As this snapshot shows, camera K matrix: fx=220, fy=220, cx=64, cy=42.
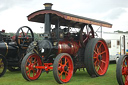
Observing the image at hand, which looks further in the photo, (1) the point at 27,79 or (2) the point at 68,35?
(2) the point at 68,35

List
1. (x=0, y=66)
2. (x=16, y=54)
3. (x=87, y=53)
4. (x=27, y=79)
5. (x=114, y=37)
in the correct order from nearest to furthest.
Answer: (x=27, y=79) → (x=87, y=53) → (x=0, y=66) → (x=16, y=54) → (x=114, y=37)

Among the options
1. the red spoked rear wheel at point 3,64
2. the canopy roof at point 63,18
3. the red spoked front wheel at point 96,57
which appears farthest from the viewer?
the red spoked rear wheel at point 3,64

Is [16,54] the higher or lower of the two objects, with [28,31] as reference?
lower

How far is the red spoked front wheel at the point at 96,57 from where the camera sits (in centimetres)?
764

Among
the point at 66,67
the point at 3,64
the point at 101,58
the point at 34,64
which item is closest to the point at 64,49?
the point at 66,67

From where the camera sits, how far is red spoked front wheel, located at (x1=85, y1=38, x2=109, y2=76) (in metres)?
7.64

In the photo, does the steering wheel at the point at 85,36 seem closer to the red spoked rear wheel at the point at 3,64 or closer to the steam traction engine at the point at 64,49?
the steam traction engine at the point at 64,49

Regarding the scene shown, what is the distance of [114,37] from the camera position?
13.6 m

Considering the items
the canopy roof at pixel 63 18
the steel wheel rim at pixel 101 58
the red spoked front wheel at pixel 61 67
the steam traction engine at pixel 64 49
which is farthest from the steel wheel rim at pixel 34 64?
the steel wheel rim at pixel 101 58

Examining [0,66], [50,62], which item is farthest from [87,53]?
[0,66]

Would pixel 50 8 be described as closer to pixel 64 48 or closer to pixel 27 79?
pixel 64 48

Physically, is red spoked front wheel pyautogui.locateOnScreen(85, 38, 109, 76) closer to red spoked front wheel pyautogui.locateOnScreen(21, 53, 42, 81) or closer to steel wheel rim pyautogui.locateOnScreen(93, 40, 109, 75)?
steel wheel rim pyautogui.locateOnScreen(93, 40, 109, 75)

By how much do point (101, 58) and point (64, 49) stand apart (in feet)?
6.12

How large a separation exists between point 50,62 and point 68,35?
113 centimetres
